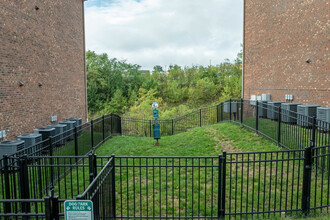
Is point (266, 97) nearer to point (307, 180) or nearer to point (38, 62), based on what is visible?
point (307, 180)

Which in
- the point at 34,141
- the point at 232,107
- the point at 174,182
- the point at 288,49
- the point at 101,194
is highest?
the point at 288,49

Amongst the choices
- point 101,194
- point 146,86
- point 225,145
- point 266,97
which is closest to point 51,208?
point 101,194

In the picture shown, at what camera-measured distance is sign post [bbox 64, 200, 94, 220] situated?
7.77 ft

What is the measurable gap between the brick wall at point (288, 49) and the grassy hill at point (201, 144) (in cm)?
Answer: 401

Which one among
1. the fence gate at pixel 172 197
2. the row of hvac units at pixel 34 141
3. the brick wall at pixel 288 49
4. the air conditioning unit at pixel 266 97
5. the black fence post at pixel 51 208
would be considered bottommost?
the fence gate at pixel 172 197

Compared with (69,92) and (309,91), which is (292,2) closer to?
(309,91)

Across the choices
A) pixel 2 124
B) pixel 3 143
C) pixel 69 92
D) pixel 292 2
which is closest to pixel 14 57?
pixel 2 124

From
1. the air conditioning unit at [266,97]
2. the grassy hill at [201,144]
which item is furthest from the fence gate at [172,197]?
the air conditioning unit at [266,97]

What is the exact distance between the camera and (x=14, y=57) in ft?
29.4

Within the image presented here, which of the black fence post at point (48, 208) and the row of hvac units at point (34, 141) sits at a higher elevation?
the black fence post at point (48, 208)

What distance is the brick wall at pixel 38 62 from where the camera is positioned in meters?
8.59

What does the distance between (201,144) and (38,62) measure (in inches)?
289

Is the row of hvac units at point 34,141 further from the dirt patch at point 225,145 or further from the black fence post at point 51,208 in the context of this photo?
the dirt patch at point 225,145

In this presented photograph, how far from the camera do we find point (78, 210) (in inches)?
93.6
